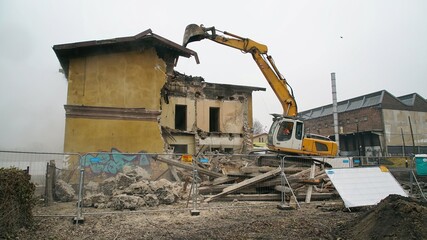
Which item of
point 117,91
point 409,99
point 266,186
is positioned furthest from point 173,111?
point 409,99

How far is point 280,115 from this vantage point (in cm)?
1448

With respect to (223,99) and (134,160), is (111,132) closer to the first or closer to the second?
(134,160)

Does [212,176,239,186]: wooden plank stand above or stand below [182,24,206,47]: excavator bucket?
below

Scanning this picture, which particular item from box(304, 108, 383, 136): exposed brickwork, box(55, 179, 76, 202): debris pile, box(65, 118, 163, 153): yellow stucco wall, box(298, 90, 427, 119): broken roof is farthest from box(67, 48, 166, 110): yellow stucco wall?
box(298, 90, 427, 119): broken roof

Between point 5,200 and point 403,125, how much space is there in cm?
4810

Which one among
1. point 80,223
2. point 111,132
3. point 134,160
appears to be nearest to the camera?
point 80,223

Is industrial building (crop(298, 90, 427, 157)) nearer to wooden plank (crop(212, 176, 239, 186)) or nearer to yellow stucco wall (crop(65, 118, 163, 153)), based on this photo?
yellow stucco wall (crop(65, 118, 163, 153))

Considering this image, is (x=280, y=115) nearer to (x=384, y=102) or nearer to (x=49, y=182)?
(x=49, y=182)

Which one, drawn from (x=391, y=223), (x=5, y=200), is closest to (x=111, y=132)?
(x=5, y=200)

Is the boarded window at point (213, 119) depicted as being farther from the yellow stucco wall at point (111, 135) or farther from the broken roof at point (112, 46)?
the yellow stucco wall at point (111, 135)

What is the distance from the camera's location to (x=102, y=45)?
48.1 feet

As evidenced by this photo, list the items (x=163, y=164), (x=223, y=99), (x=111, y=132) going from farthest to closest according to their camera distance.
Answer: (x=223, y=99) < (x=111, y=132) < (x=163, y=164)

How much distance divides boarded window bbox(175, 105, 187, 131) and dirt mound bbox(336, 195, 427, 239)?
52.9 ft

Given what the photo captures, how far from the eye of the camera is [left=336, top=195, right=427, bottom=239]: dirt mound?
4883 millimetres
